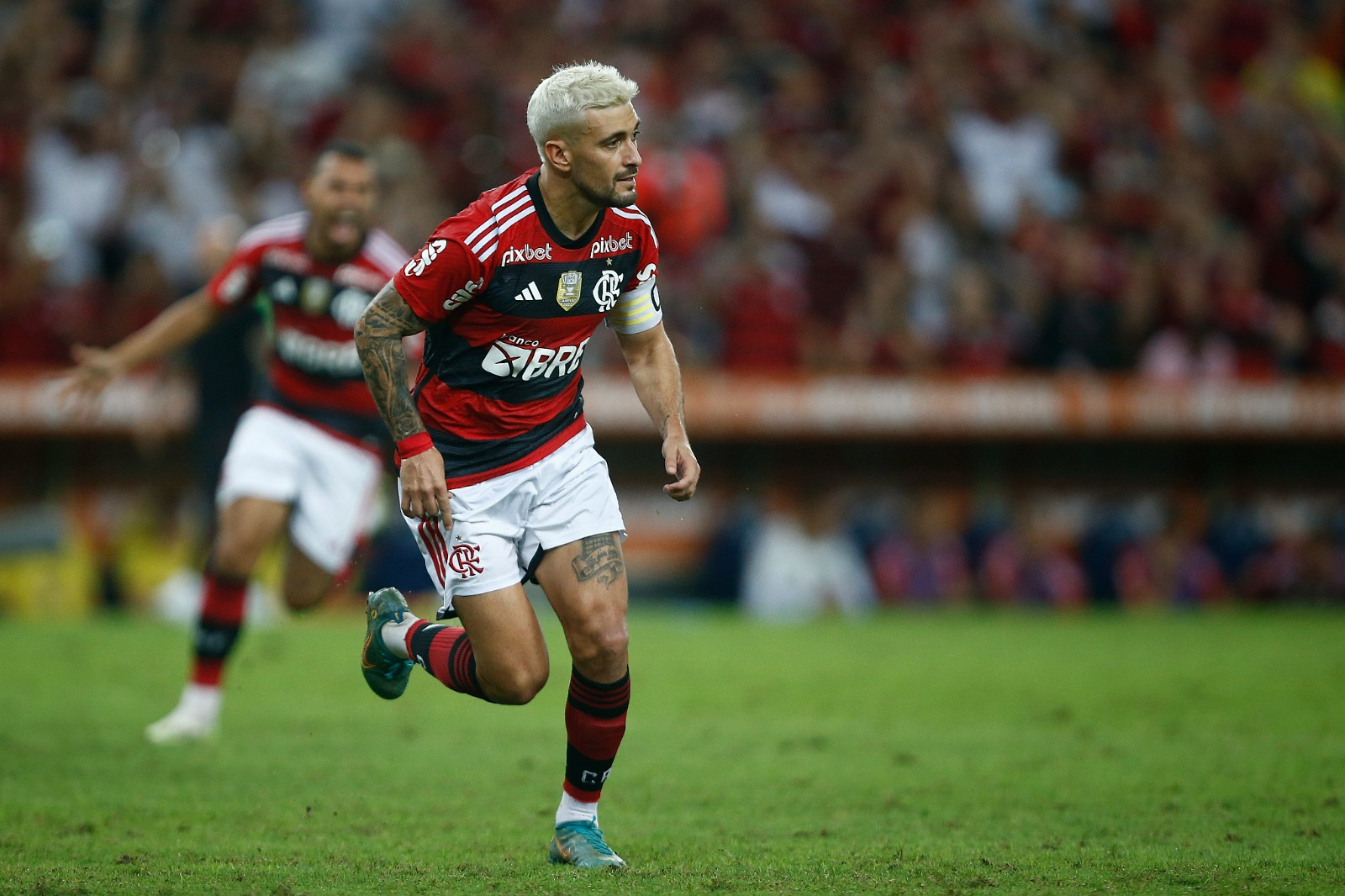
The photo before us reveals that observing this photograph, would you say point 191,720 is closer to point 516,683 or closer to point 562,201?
point 516,683

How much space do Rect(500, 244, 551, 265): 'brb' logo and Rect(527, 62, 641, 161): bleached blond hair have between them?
312 millimetres

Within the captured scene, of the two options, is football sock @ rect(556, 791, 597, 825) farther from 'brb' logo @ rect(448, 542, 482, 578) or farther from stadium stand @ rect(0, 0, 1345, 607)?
stadium stand @ rect(0, 0, 1345, 607)

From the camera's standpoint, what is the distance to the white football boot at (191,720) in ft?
24.7

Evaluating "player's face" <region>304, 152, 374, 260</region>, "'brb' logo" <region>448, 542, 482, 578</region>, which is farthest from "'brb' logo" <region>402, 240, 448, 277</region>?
"player's face" <region>304, 152, 374, 260</region>

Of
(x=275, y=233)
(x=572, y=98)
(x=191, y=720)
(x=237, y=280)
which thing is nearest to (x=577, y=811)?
(x=572, y=98)

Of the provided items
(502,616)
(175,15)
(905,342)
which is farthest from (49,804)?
(175,15)

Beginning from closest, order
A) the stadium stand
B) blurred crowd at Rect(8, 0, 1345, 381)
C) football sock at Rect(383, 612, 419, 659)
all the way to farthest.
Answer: football sock at Rect(383, 612, 419, 659) → the stadium stand → blurred crowd at Rect(8, 0, 1345, 381)

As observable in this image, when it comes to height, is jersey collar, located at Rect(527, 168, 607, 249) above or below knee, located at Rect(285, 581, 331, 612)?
above

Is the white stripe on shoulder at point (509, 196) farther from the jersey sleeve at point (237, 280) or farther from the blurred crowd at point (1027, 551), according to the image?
the blurred crowd at point (1027, 551)

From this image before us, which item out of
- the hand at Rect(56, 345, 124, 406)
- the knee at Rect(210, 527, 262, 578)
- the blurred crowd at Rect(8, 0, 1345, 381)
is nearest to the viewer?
the hand at Rect(56, 345, 124, 406)

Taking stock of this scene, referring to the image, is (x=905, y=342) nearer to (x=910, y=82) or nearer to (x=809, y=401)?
(x=809, y=401)

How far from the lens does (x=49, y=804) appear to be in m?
5.88

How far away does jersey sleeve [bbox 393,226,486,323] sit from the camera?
4977 millimetres

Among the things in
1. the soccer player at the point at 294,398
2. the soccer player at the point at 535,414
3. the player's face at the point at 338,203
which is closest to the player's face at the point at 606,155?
the soccer player at the point at 535,414
